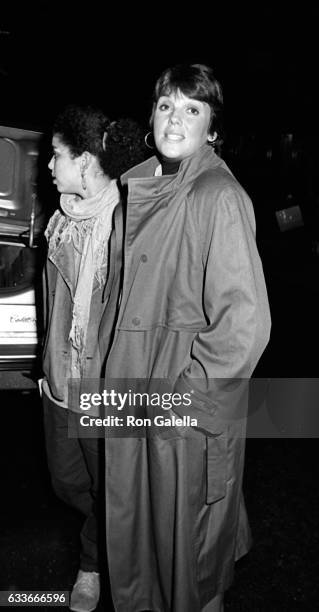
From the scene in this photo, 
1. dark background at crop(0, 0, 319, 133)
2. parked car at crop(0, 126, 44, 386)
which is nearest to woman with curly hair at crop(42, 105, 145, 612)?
parked car at crop(0, 126, 44, 386)

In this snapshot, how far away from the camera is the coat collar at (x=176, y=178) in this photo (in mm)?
1606

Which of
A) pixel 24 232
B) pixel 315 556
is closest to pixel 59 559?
pixel 315 556

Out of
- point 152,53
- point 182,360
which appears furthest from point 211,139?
point 152,53

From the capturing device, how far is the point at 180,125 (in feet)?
5.36

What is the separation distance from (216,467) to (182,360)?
341 mm

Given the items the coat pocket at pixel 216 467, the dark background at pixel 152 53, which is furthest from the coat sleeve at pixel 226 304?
the dark background at pixel 152 53

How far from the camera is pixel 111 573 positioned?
6.05 ft

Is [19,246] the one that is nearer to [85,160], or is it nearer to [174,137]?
[85,160]

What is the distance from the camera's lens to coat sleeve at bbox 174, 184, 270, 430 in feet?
4.91

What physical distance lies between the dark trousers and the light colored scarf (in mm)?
279

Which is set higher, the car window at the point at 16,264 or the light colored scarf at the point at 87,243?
the light colored scarf at the point at 87,243

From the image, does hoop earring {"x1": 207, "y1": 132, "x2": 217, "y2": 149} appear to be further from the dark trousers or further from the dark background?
the dark background

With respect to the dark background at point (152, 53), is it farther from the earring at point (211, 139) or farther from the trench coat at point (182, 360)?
the trench coat at point (182, 360)

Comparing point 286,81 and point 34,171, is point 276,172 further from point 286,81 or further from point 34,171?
point 34,171
